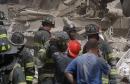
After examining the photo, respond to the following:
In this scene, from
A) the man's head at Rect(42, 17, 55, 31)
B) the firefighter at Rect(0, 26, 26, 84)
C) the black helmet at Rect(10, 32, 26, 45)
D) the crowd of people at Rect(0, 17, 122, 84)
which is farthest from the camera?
the man's head at Rect(42, 17, 55, 31)

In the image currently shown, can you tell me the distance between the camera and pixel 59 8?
22797 mm

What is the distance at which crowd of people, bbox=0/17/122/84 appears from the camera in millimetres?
7004

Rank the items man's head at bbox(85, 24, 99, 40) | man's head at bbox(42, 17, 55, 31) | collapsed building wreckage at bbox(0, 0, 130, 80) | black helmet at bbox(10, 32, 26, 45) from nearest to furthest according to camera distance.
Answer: man's head at bbox(85, 24, 99, 40)
black helmet at bbox(10, 32, 26, 45)
man's head at bbox(42, 17, 55, 31)
collapsed building wreckage at bbox(0, 0, 130, 80)

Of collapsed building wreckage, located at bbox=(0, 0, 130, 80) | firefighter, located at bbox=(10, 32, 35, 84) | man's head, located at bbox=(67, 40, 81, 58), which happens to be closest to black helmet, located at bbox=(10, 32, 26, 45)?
firefighter, located at bbox=(10, 32, 35, 84)

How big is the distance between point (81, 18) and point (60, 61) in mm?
11161

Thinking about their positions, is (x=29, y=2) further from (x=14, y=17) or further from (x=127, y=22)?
(x=127, y=22)


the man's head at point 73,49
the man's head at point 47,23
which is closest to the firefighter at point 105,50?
the man's head at point 73,49

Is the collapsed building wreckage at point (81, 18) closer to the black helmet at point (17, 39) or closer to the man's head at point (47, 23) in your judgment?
the man's head at point (47, 23)

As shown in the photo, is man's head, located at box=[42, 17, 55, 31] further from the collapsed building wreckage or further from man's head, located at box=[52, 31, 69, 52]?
the collapsed building wreckage

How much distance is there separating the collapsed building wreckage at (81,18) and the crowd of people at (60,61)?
4056mm

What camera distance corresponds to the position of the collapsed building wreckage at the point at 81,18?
631 inches

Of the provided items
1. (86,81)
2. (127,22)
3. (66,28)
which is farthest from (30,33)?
(86,81)

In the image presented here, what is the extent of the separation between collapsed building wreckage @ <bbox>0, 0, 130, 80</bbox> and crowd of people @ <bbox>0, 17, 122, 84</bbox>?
4056mm

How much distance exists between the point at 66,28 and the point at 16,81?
2978mm
